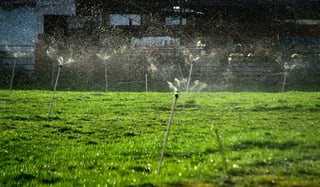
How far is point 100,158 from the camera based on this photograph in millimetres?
9586

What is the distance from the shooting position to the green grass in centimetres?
779

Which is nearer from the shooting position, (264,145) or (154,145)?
(264,145)

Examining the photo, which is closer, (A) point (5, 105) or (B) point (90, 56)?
(A) point (5, 105)

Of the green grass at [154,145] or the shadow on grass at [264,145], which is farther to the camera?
the shadow on grass at [264,145]

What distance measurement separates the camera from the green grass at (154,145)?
25.5 feet

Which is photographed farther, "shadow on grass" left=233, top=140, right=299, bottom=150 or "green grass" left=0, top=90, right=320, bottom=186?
"shadow on grass" left=233, top=140, right=299, bottom=150

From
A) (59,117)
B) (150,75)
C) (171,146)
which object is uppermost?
(171,146)

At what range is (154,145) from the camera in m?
10.9

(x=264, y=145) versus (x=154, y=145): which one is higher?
(x=264, y=145)

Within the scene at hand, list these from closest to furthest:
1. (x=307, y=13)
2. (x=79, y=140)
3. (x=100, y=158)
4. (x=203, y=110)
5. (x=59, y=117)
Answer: (x=100, y=158) < (x=79, y=140) < (x=59, y=117) < (x=203, y=110) < (x=307, y=13)

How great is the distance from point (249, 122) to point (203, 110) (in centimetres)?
393

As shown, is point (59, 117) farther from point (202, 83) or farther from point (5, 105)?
point (202, 83)

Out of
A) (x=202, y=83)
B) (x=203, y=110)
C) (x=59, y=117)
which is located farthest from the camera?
(x=202, y=83)

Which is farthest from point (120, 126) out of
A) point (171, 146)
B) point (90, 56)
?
point (90, 56)
